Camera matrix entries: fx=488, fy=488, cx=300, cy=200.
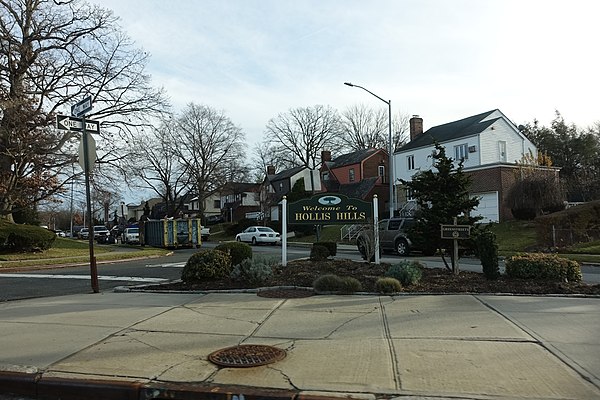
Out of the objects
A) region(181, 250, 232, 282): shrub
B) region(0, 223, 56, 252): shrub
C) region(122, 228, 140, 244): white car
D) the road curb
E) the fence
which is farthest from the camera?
region(122, 228, 140, 244): white car

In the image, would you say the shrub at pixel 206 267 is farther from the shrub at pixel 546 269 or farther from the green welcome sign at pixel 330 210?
the shrub at pixel 546 269

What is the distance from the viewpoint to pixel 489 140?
39.4 meters

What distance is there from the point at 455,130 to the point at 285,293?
122 ft

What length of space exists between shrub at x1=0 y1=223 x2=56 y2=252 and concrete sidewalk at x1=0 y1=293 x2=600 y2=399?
54.1 ft

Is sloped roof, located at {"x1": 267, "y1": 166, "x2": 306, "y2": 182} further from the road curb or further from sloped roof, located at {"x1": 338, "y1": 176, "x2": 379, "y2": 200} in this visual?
the road curb

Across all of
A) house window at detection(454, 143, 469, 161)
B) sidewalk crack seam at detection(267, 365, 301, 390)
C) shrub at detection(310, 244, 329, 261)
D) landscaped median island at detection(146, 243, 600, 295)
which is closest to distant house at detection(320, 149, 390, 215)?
house window at detection(454, 143, 469, 161)

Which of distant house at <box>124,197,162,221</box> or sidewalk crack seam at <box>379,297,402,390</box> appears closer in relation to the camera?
sidewalk crack seam at <box>379,297,402,390</box>

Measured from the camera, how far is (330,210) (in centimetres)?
1441

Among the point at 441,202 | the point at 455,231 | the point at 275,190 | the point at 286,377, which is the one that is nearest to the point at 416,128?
the point at 275,190

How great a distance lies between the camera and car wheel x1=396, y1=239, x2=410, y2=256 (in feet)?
75.3

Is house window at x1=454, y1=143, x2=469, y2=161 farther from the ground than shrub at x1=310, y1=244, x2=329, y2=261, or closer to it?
farther from the ground

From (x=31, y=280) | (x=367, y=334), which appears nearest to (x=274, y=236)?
(x=31, y=280)

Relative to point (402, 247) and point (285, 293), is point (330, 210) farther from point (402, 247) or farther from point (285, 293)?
point (402, 247)

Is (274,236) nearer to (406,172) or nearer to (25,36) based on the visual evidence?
(406,172)
